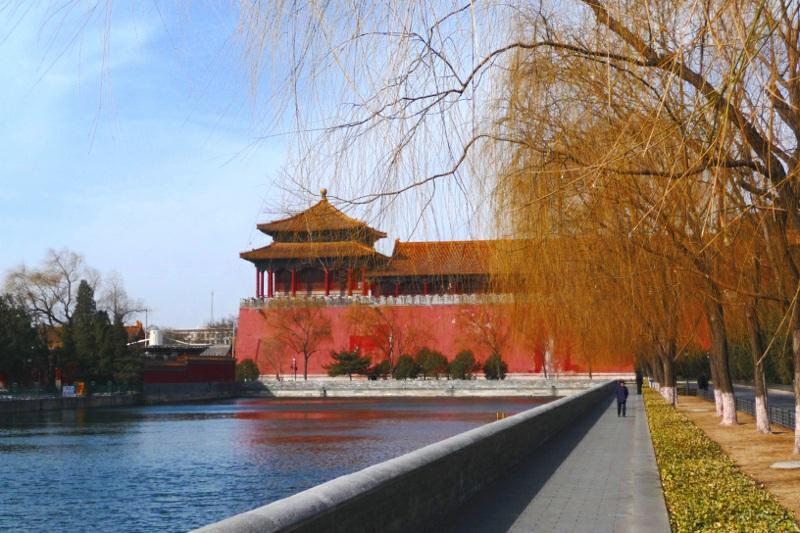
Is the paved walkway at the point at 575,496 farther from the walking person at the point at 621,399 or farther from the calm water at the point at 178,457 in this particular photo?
the walking person at the point at 621,399

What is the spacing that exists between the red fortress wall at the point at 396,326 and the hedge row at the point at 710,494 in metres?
34.0

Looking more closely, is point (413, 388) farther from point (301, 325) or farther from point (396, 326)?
point (301, 325)

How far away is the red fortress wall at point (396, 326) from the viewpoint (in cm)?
4462

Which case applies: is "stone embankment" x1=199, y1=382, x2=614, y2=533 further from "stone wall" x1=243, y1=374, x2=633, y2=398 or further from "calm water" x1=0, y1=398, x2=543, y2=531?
"stone wall" x1=243, y1=374, x2=633, y2=398

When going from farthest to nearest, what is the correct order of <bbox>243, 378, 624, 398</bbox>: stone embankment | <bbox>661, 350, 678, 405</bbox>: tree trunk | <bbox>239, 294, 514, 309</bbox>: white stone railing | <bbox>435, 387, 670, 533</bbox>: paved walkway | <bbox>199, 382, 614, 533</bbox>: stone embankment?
<bbox>239, 294, 514, 309</bbox>: white stone railing < <bbox>243, 378, 624, 398</bbox>: stone embankment < <bbox>661, 350, 678, 405</bbox>: tree trunk < <bbox>435, 387, 670, 533</bbox>: paved walkway < <bbox>199, 382, 614, 533</bbox>: stone embankment

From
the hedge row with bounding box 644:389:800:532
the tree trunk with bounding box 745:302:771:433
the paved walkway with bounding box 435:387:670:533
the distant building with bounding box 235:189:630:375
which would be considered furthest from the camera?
the distant building with bounding box 235:189:630:375

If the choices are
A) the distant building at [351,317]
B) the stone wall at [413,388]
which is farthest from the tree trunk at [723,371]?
the stone wall at [413,388]

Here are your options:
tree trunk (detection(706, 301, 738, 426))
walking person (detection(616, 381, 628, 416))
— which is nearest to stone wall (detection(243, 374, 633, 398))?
walking person (detection(616, 381, 628, 416))

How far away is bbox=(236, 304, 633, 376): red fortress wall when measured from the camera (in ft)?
146

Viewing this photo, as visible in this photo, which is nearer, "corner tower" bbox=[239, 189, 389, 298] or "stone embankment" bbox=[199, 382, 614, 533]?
"stone embankment" bbox=[199, 382, 614, 533]

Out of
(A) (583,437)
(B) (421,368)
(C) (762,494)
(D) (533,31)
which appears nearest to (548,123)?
(D) (533,31)

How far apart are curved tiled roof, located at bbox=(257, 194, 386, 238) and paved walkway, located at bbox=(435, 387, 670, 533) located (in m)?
2.16

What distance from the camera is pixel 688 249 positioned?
8.70 meters

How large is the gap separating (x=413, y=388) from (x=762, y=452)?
Answer: 3295cm
